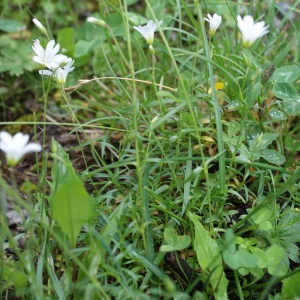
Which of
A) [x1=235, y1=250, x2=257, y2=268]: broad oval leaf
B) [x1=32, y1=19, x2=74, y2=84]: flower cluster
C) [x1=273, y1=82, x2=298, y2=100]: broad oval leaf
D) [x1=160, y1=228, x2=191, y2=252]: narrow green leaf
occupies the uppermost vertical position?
[x1=32, y1=19, x2=74, y2=84]: flower cluster

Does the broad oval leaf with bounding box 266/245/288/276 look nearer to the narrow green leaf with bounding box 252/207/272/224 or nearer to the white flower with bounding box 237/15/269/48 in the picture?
the narrow green leaf with bounding box 252/207/272/224

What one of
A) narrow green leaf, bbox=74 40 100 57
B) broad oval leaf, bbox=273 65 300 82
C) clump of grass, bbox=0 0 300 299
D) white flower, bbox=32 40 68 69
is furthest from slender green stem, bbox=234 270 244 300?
narrow green leaf, bbox=74 40 100 57

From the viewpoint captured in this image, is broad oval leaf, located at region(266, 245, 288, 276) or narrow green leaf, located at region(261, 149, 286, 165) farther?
narrow green leaf, located at region(261, 149, 286, 165)

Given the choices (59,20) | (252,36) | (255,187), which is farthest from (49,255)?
(59,20)

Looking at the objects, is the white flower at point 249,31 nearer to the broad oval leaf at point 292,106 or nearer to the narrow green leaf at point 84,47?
the broad oval leaf at point 292,106

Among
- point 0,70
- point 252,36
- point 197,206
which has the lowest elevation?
point 197,206

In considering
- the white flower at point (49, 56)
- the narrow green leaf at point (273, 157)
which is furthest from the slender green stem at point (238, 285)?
the white flower at point (49, 56)

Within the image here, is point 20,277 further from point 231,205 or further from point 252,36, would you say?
point 252,36

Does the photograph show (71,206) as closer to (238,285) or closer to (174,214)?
(174,214)
